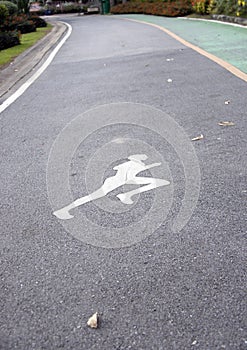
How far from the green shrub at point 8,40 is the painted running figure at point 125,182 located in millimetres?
→ 11904

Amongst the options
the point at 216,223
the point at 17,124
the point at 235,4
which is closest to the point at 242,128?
the point at 216,223

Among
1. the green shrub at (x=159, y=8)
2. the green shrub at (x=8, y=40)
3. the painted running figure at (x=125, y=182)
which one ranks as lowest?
the green shrub at (x=159, y=8)

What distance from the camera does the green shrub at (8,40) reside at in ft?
50.3

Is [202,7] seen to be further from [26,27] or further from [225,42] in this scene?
[225,42]

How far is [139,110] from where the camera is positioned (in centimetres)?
652

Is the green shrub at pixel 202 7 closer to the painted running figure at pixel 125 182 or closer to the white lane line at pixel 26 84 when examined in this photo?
the white lane line at pixel 26 84

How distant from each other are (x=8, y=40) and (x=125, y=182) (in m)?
12.7

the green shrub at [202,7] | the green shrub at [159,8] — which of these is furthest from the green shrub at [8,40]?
the green shrub at [159,8]

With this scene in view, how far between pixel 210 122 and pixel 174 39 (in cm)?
993

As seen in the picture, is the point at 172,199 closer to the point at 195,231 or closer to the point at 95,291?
the point at 195,231

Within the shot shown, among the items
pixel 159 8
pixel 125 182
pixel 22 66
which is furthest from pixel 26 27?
pixel 125 182

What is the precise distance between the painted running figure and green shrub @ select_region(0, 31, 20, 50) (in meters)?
11.9

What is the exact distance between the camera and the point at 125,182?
13.4ft

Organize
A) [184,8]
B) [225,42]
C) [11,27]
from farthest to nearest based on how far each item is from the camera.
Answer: [184,8] < [11,27] < [225,42]
